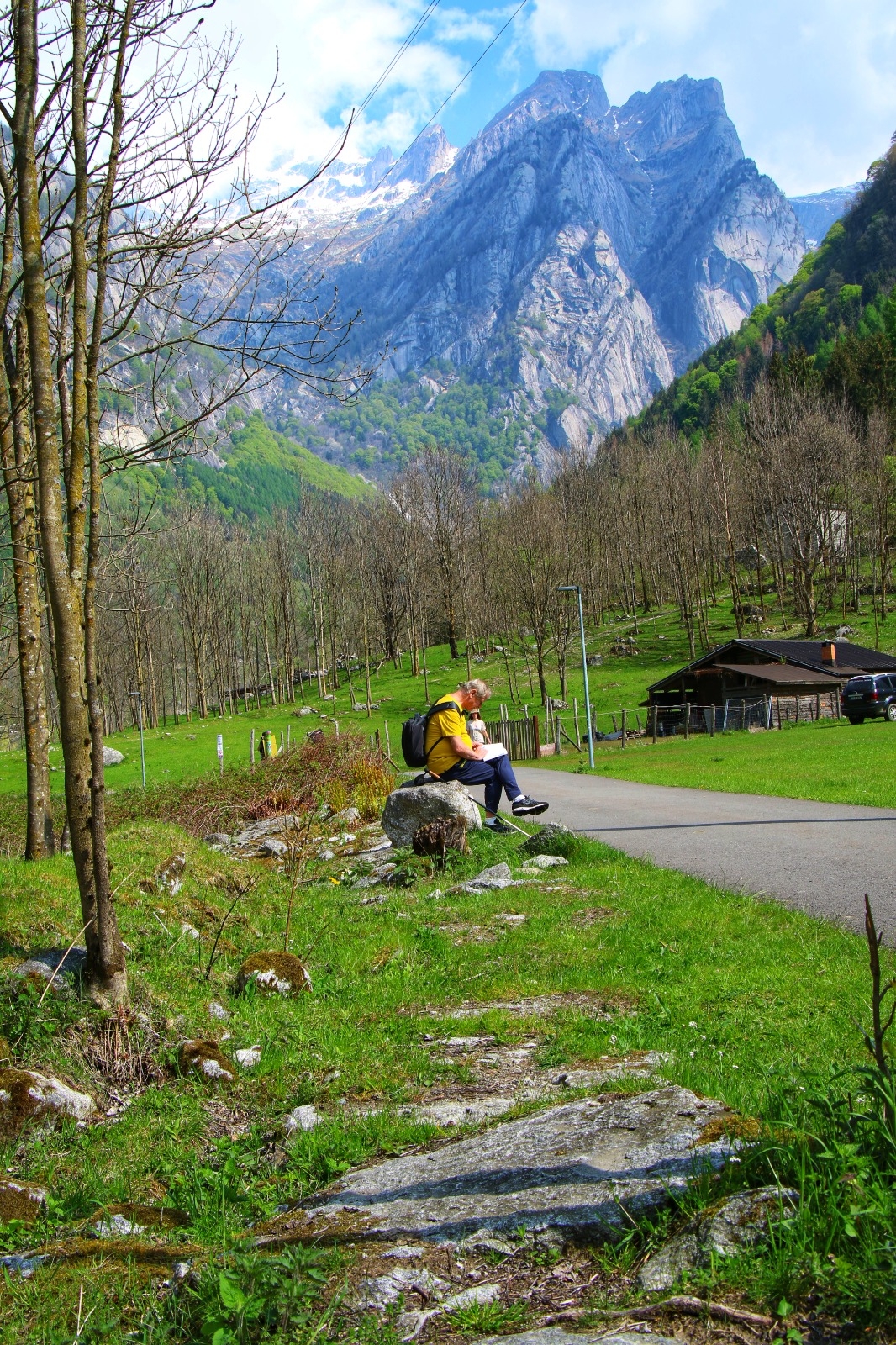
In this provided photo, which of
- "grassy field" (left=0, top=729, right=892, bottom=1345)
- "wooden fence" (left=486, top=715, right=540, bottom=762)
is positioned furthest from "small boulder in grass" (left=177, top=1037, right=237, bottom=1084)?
"wooden fence" (left=486, top=715, right=540, bottom=762)

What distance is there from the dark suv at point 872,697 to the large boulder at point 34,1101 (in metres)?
40.0

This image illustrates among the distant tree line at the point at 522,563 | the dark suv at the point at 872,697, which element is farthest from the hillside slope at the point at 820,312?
the dark suv at the point at 872,697

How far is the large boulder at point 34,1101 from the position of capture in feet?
14.5

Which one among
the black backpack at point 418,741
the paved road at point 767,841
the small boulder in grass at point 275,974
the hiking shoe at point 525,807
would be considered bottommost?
the paved road at point 767,841

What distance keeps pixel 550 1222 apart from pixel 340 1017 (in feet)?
11.1

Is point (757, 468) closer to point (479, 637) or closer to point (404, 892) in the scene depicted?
point (479, 637)

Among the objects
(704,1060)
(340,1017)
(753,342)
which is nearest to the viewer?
(704,1060)

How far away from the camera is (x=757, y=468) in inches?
2874

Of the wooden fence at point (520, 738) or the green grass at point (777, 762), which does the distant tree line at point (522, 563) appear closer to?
the wooden fence at point (520, 738)

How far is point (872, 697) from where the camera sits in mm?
39469

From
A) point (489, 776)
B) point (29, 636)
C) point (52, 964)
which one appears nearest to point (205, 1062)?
point (52, 964)

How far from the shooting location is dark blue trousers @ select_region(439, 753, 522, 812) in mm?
11672

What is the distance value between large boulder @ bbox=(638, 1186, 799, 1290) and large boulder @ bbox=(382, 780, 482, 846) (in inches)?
351

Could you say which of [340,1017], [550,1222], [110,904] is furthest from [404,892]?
[550,1222]
